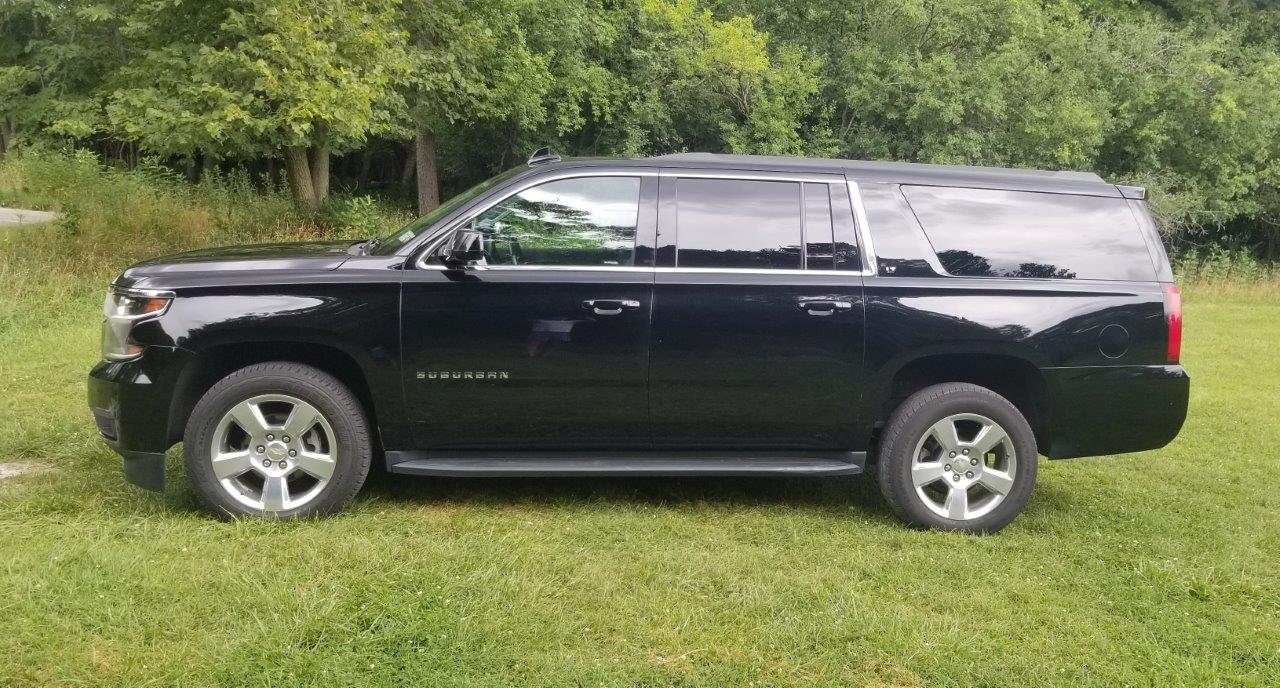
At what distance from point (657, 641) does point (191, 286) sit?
2714 millimetres

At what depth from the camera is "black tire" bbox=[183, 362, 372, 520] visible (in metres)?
4.44

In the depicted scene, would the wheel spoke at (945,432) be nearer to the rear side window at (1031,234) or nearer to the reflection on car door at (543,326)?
the rear side window at (1031,234)

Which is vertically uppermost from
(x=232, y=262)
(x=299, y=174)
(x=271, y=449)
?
(x=299, y=174)

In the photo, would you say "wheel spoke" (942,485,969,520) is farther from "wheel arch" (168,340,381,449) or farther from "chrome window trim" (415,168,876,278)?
"wheel arch" (168,340,381,449)

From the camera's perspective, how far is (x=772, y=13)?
81.7ft

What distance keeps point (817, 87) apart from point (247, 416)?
21.3 m

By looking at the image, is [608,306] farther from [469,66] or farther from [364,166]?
[364,166]

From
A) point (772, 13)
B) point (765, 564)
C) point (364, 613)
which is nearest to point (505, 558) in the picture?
point (364, 613)

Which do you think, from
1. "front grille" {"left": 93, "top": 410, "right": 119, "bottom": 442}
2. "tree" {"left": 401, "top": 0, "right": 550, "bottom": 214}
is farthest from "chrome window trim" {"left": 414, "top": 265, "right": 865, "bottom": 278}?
"tree" {"left": 401, "top": 0, "right": 550, "bottom": 214}

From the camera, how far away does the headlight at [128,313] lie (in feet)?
14.4

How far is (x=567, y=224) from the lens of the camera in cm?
470

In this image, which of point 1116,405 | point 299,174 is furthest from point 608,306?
point 299,174

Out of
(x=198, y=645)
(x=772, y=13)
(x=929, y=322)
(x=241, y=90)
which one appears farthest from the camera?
(x=772, y=13)

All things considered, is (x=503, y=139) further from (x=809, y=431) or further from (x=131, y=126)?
(x=809, y=431)
